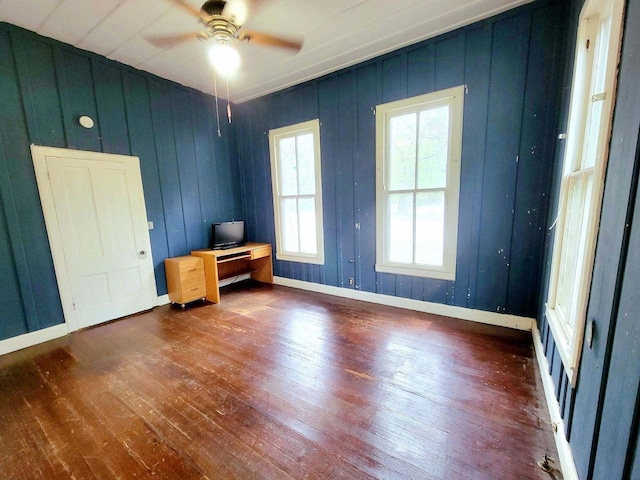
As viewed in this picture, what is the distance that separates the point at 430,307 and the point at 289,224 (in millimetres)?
2365

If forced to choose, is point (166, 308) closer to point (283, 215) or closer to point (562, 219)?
point (283, 215)

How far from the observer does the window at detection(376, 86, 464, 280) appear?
2.84 meters

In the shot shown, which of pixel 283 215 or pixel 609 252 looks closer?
pixel 609 252

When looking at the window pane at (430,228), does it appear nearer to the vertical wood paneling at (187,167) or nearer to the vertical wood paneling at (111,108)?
the vertical wood paneling at (187,167)

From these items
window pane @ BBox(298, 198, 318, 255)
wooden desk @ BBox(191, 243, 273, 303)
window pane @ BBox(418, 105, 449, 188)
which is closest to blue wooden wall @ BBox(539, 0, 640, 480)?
window pane @ BBox(418, 105, 449, 188)

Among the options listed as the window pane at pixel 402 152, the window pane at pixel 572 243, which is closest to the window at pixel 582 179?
the window pane at pixel 572 243

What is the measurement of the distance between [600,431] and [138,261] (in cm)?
422

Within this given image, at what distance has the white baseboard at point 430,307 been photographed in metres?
2.71

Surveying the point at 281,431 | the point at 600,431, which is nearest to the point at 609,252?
the point at 600,431

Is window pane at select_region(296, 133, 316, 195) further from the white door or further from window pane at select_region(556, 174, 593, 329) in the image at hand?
window pane at select_region(556, 174, 593, 329)

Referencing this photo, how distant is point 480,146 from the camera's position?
2.68 m

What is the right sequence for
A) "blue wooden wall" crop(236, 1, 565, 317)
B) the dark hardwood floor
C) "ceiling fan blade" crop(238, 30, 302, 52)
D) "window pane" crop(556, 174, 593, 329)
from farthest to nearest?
"blue wooden wall" crop(236, 1, 565, 317) → "ceiling fan blade" crop(238, 30, 302, 52) → "window pane" crop(556, 174, 593, 329) → the dark hardwood floor

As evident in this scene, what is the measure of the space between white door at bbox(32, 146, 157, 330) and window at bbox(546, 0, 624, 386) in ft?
13.8

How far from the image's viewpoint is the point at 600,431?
3.21ft
